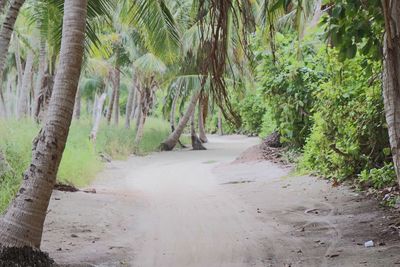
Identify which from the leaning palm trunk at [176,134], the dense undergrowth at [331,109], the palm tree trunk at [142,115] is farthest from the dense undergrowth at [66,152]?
the dense undergrowth at [331,109]

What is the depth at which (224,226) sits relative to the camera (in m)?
8.08

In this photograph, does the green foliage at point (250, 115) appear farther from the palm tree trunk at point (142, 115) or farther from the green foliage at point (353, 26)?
the green foliage at point (353, 26)

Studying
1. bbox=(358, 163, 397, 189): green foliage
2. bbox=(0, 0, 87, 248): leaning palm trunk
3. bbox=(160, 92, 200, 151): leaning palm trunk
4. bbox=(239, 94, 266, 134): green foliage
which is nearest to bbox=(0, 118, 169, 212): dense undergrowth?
bbox=(160, 92, 200, 151): leaning palm trunk

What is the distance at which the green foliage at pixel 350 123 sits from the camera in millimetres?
9297

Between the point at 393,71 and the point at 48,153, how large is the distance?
136 inches

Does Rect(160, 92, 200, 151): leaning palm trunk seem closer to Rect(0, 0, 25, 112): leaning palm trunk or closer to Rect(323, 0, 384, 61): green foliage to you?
Rect(0, 0, 25, 112): leaning palm trunk

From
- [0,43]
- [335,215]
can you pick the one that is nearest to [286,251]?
[335,215]

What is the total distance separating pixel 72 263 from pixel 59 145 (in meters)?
1.43

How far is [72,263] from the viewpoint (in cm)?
588

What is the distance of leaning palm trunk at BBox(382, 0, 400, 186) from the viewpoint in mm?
4250

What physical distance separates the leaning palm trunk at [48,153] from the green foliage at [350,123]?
A: 16.7ft

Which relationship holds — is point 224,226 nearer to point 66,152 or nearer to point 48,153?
point 48,153

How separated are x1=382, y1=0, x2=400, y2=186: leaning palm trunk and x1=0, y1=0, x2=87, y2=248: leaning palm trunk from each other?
126 inches

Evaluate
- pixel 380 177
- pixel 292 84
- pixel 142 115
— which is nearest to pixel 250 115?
pixel 142 115
